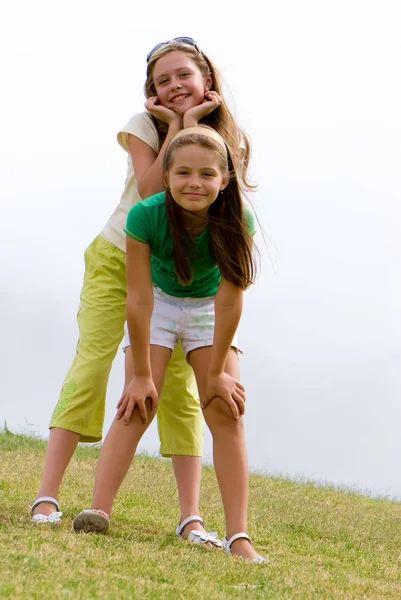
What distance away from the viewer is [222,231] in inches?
167

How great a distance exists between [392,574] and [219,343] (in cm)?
142

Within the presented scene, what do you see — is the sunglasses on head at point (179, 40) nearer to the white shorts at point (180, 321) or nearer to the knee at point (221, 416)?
the white shorts at point (180, 321)

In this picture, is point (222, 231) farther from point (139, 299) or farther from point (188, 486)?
point (188, 486)

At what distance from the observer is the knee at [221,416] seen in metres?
4.27

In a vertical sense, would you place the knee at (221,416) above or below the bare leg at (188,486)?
above

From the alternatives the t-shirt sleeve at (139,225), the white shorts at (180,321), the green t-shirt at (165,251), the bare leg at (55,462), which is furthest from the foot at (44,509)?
the t-shirt sleeve at (139,225)

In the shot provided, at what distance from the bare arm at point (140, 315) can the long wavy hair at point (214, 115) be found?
2.27 ft

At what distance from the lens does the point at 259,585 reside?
11.8 feet

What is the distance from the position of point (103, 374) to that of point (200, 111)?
1412 mm

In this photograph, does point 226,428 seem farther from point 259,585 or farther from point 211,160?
point 211,160

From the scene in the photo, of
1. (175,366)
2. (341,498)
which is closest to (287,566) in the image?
(175,366)

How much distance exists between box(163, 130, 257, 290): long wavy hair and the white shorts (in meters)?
0.15

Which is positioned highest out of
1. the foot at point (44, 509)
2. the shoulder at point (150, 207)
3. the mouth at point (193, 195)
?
the mouth at point (193, 195)

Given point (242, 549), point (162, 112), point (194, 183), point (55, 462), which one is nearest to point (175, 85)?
point (162, 112)
